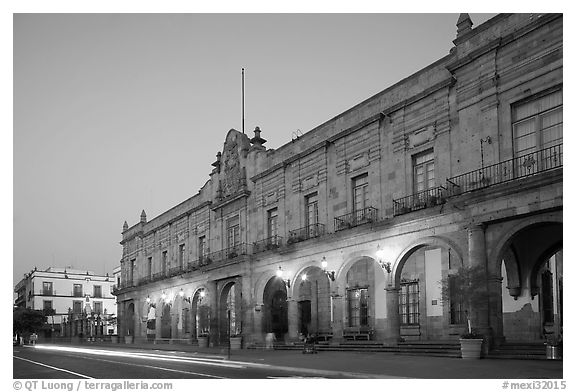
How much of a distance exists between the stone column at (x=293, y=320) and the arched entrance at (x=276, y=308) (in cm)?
329

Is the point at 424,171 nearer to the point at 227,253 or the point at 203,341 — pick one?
the point at 227,253

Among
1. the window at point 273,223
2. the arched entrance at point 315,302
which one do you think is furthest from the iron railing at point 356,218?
the window at point 273,223

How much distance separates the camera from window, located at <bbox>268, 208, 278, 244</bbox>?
3538 centimetres

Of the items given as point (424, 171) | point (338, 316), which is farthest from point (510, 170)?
point (338, 316)

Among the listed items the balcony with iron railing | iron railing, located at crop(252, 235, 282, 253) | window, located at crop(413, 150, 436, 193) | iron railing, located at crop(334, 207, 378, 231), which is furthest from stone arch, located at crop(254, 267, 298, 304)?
window, located at crop(413, 150, 436, 193)

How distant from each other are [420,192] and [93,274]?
2836 inches

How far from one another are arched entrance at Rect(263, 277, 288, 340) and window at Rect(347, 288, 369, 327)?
4.16m

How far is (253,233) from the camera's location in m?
36.9

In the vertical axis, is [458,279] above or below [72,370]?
above

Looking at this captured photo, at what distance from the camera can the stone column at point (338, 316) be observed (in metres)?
28.6

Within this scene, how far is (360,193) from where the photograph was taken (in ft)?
96.6

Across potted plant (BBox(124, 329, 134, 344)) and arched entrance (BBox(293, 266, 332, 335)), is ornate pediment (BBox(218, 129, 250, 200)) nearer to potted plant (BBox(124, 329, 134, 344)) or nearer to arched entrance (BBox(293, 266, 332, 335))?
arched entrance (BBox(293, 266, 332, 335))

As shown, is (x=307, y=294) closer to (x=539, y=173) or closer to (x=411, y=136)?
(x=411, y=136)
